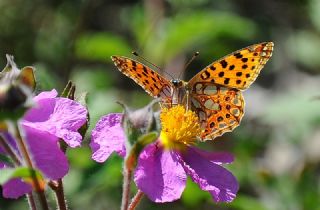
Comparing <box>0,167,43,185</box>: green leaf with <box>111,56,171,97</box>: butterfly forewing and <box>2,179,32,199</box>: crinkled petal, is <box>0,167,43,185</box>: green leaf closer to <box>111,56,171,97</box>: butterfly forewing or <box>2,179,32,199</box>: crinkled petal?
<box>2,179,32,199</box>: crinkled petal

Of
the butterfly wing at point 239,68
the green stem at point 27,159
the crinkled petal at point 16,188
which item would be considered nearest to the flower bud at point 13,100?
the green stem at point 27,159

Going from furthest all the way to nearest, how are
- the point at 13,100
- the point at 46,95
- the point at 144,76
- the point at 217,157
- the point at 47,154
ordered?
the point at 217,157
the point at 144,76
the point at 46,95
the point at 47,154
the point at 13,100

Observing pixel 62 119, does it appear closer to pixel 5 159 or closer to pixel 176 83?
pixel 5 159

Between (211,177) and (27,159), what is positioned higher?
(27,159)

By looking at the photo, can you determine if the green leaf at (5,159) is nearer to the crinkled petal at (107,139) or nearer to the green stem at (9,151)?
the green stem at (9,151)

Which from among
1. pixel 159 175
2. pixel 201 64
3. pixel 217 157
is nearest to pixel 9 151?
pixel 159 175

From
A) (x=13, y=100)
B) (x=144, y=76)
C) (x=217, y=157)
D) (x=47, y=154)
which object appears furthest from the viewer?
(x=217, y=157)

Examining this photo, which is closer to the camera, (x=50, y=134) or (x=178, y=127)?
(x=50, y=134)
